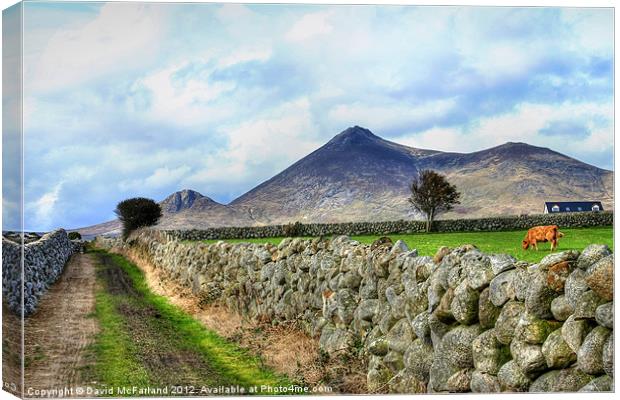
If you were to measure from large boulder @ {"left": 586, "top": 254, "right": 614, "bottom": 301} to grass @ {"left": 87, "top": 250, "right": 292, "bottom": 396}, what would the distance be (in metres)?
4.71

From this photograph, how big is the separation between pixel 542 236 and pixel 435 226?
4.17m

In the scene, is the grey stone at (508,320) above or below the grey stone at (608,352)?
above

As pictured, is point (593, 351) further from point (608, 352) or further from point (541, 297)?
Result: point (541, 297)

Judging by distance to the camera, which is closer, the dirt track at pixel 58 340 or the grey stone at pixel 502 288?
the grey stone at pixel 502 288

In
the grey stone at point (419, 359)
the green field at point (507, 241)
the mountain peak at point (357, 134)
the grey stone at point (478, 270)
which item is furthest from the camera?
the mountain peak at point (357, 134)

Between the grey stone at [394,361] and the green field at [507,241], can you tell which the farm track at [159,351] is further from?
the green field at [507,241]

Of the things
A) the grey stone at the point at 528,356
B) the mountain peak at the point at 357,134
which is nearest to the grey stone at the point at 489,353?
the grey stone at the point at 528,356

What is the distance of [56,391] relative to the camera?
31.0 feet

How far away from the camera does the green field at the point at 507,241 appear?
1042cm

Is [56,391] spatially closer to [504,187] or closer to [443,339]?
[443,339]

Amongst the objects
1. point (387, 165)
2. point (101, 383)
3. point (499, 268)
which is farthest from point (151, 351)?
point (387, 165)

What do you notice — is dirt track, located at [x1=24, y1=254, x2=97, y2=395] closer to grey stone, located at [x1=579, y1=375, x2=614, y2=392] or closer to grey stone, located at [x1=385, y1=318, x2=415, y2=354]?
grey stone, located at [x1=385, y1=318, x2=415, y2=354]

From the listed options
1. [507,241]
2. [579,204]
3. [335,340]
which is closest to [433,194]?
[507,241]

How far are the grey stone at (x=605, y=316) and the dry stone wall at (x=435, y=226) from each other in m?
3.84
